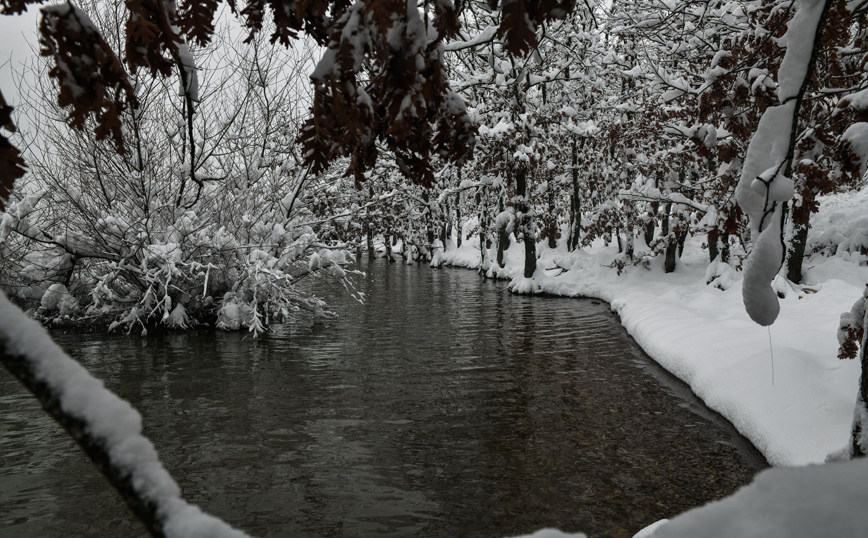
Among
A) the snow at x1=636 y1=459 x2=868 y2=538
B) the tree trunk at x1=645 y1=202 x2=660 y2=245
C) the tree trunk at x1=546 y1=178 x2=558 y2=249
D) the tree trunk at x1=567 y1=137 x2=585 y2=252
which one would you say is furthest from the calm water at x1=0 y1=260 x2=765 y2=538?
the tree trunk at x1=567 y1=137 x2=585 y2=252

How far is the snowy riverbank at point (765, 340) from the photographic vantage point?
6700 mm

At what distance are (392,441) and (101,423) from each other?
6.86m

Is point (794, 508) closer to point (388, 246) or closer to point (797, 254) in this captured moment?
point (797, 254)

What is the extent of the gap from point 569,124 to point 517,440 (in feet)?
58.4

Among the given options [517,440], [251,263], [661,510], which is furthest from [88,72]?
[251,263]

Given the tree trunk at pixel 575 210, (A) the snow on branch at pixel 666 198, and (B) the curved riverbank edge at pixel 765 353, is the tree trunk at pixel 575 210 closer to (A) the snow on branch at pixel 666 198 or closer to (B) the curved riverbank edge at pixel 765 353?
(A) the snow on branch at pixel 666 198

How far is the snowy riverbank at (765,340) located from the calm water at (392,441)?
433 mm

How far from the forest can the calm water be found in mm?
1277

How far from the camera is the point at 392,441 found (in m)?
7.28

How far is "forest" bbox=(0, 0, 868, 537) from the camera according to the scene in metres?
1.86

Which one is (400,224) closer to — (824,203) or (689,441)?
(824,203)

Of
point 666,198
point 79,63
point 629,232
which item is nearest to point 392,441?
point 79,63

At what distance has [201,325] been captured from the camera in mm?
15164

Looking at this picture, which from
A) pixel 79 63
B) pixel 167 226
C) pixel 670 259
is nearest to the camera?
pixel 79 63
